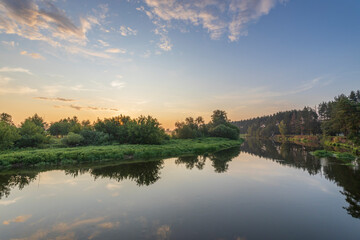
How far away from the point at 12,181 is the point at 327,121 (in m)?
79.1

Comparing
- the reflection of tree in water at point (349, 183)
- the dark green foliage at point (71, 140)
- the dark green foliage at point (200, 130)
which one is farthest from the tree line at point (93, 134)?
the reflection of tree in water at point (349, 183)

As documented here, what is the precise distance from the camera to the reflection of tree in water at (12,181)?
13.0 m

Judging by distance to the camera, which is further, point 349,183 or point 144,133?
point 144,133

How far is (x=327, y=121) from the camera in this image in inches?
2304

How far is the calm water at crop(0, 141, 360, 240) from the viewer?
759 centimetres

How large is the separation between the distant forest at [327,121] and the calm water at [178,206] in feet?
99.2

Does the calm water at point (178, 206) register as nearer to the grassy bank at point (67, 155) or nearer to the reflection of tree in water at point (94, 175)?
the reflection of tree in water at point (94, 175)

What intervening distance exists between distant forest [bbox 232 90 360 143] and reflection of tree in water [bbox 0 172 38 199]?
52.4 meters

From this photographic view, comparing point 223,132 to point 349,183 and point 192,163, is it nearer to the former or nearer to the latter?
point 192,163

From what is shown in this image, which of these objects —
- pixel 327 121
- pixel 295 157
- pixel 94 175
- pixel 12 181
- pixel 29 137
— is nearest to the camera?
pixel 12 181

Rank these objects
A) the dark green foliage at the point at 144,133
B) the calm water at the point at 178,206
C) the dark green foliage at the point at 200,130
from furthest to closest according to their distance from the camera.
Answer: the dark green foliage at the point at 200,130
the dark green foliage at the point at 144,133
the calm water at the point at 178,206

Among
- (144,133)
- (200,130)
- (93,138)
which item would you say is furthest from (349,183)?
(200,130)

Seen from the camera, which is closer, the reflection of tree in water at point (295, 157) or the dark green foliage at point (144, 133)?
the reflection of tree in water at point (295, 157)

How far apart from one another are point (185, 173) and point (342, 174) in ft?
52.3
